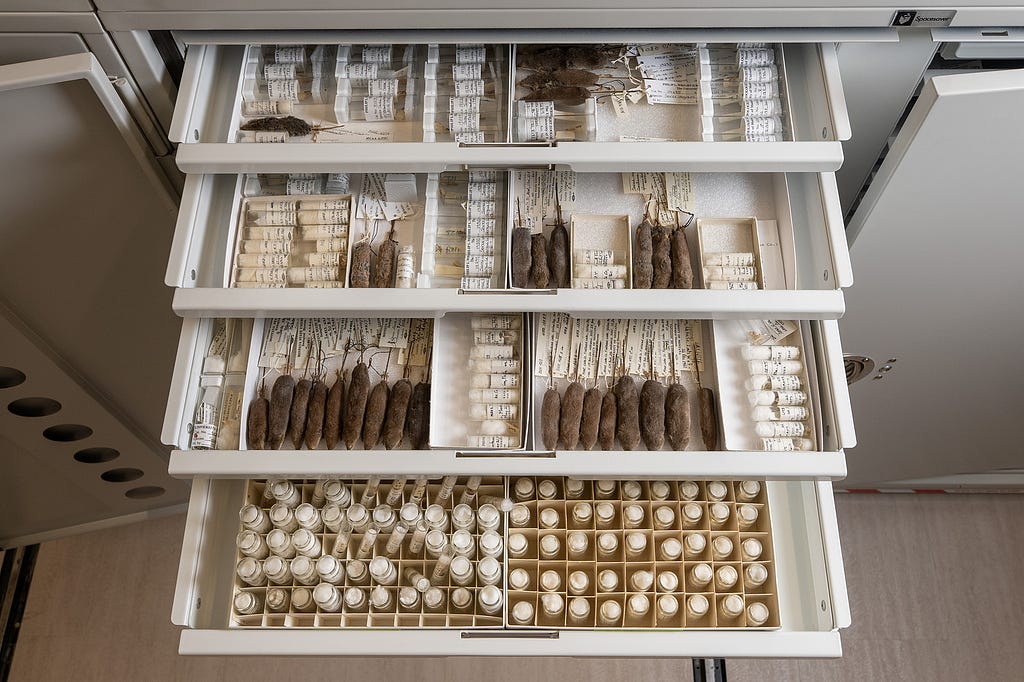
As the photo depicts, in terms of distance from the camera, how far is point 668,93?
122cm

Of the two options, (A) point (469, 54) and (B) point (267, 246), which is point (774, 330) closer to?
(A) point (469, 54)

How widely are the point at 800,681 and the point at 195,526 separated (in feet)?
5.20

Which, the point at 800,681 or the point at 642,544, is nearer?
the point at 642,544

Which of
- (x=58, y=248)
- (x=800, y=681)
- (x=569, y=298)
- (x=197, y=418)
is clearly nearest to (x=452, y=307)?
(x=569, y=298)

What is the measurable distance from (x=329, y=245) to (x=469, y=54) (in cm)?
36

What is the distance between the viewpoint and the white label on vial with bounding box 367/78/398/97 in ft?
3.94

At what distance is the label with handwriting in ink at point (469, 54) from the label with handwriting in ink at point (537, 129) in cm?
14

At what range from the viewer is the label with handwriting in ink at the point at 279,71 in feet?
3.98

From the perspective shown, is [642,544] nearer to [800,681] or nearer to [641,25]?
[641,25]

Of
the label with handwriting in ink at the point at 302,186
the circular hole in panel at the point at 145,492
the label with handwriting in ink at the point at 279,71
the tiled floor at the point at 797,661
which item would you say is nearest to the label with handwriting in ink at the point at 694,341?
the label with handwriting in ink at the point at 302,186

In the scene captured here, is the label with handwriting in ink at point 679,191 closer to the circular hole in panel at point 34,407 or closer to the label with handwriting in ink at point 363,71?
the label with handwriting in ink at point 363,71

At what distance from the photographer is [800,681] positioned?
2.01 meters

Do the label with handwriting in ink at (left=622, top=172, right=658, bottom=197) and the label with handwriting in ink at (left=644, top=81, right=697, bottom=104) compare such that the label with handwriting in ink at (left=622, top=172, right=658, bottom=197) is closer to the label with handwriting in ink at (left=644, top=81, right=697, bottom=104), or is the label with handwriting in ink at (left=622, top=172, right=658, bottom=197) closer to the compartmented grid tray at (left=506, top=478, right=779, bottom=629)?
the label with handwriting in ink at (left=644, top=81, right=697, bottom=104)

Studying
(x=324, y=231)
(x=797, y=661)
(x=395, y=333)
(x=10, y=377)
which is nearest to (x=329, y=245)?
(x=324, y=231)
